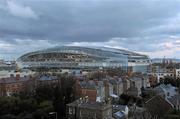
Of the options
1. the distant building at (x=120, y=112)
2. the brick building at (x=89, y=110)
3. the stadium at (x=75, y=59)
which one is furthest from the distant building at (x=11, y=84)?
the stadium at (x=75, y=59)

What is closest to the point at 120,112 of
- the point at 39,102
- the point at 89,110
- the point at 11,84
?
the point at 89,110

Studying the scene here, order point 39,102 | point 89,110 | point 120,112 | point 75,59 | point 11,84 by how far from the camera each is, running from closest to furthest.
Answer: point 89,110, point 120,112, point 39,102, point 11,84, point 75,59

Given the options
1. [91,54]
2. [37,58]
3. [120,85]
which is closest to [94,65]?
[91,54]

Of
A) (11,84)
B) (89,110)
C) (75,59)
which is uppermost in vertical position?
(75,59)

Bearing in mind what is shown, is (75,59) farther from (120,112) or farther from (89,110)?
(89,110)

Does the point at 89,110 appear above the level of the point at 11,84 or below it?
below

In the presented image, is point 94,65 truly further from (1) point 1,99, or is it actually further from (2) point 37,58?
(1) point 1,99

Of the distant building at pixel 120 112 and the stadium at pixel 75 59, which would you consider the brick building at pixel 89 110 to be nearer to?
the distant building at pixel 120 112
